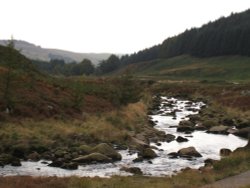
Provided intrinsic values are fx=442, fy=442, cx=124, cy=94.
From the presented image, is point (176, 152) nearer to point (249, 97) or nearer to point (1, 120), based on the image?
point (1, 120)

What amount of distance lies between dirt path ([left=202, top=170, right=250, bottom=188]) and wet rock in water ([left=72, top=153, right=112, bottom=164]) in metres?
12.9

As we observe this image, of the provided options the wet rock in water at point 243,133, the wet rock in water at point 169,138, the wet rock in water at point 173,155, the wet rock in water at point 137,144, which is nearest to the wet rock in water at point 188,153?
the wet rock in water at point 173,155

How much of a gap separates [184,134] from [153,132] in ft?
14.8

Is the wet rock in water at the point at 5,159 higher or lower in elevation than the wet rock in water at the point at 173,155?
higher

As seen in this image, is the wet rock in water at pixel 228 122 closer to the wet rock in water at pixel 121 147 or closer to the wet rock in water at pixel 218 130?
the wet rock in water at pixel 218 130

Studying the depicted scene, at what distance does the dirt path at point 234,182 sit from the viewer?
20234mm

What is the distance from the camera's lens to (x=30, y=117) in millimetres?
44312

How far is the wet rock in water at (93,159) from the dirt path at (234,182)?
12886 millimetres

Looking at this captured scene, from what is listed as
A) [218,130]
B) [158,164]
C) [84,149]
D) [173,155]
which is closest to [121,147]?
[84,149]

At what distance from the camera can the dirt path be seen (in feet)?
66.4

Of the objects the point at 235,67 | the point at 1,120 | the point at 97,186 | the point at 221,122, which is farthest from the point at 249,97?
the point at 235,67

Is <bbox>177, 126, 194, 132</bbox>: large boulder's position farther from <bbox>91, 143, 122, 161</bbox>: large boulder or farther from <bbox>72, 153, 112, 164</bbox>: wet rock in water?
<bbox>72, 153, 112, 164</bbox>: wet rock in water

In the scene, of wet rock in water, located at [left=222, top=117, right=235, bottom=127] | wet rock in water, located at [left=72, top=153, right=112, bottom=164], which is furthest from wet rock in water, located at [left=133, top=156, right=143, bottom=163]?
wet rock in water, located at [left=222, top=117, right=235, bottom=127]

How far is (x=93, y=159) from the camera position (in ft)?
110
